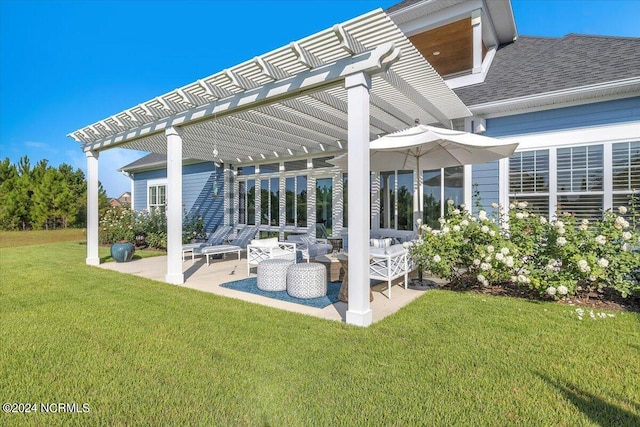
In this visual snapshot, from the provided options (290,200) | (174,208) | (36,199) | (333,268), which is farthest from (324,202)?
(36,199)

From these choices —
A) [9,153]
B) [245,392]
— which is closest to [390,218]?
[245,392]

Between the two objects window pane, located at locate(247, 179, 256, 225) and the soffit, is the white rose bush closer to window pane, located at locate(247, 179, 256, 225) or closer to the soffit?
the soffit

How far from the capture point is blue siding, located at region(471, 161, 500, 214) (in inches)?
277

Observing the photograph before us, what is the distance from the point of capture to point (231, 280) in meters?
6.64

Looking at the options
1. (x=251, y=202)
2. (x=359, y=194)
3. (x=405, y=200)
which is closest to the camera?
(x=359, y=194)

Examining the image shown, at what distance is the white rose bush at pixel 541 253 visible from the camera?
4637mm

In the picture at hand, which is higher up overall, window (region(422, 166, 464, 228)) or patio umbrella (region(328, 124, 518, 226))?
patio umbrella (region(328, 124, 518, 226))

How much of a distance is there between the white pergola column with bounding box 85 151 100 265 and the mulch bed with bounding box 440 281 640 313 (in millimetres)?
8495

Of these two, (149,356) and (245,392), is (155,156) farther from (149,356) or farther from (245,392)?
(245,392)

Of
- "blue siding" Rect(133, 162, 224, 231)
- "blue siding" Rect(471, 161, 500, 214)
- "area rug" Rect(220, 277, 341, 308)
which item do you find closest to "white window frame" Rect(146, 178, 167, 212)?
"blue siding" Rect(133, 162, 224, 231)

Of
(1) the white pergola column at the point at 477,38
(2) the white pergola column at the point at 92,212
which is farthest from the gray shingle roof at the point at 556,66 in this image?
(2) the white pergola column at the point at 92,212

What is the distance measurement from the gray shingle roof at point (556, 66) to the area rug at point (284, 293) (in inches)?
184

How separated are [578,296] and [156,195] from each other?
51.6 feet

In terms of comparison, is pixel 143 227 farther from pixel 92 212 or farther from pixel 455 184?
pixel 455 184
